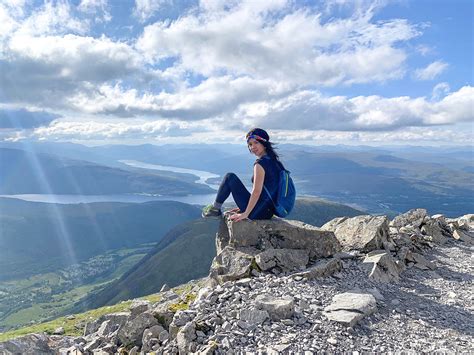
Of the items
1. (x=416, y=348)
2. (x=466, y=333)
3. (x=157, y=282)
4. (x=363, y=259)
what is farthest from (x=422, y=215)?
(x=157, y=282)

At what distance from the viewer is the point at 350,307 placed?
9914 mm

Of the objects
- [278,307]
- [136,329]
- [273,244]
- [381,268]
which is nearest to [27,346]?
[136,329]

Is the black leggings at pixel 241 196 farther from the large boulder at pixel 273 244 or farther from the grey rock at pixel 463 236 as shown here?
the grey rock at pixel 463 236

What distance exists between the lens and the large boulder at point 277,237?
46.6ft

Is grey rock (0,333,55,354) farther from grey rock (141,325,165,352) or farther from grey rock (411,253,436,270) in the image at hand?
grey rock (411,253,436,270)

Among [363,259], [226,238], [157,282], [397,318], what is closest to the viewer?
[397,318]

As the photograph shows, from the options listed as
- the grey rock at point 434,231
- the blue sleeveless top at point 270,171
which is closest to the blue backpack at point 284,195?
the blue sleeveless top at point 270,171

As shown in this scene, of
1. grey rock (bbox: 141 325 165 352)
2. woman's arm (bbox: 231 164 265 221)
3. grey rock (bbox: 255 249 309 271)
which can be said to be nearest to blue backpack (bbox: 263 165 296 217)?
woman's arm (bbox: 231 164 265 221)

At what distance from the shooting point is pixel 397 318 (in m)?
10.2

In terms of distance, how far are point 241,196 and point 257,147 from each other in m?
2.40

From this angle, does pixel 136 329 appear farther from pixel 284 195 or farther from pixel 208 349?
pixel 284 195

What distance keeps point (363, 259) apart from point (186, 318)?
8.64 meters

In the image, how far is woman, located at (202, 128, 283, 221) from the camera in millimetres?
12961

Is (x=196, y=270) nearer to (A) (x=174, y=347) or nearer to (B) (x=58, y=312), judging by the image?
(B) (x=58, y=312)
